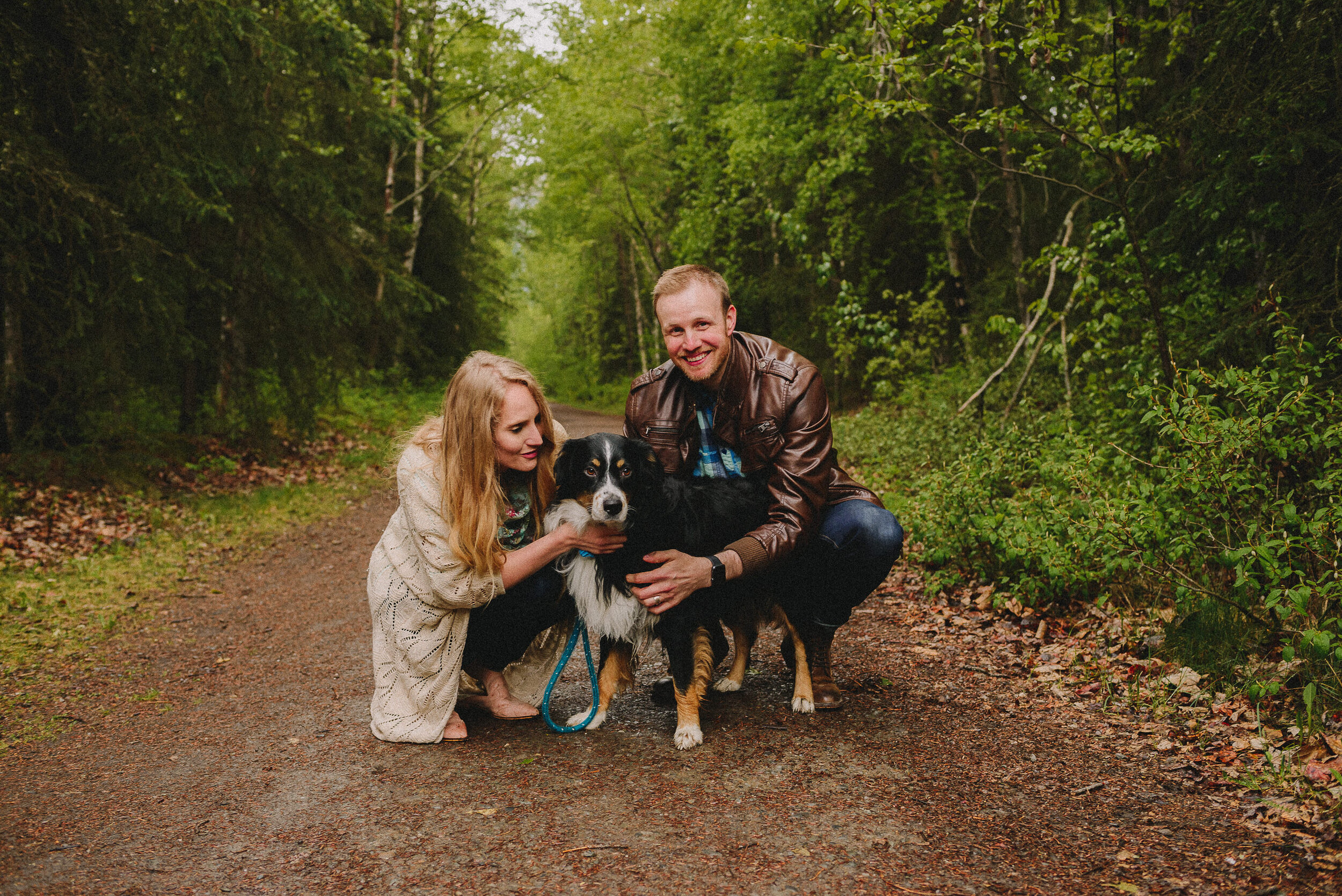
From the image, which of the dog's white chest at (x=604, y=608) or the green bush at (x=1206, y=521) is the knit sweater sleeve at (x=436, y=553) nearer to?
the dog's white chest at (x=604, y=608)

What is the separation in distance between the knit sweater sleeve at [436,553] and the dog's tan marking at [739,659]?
1.18 metres

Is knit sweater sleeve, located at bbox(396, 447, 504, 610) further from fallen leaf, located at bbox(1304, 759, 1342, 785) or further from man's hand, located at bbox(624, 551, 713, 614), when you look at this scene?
fallen leaf, located at bbox(1304, 759, 1342, 785)

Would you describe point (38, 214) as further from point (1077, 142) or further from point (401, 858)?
point (1077, 142)

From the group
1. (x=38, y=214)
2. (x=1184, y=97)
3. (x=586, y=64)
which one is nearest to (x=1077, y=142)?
(x=1184, y=97)

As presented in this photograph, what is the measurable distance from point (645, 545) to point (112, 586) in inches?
195

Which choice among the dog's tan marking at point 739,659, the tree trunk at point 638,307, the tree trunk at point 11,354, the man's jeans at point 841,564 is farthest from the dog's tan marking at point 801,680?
the tree trunk at point 638,307

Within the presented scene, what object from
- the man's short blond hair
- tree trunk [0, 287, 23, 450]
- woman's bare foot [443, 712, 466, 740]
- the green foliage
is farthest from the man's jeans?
tree trunk [0, 287, 23, 450]

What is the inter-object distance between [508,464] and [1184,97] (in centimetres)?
504

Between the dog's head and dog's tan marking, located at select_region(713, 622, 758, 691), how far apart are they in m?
0.96

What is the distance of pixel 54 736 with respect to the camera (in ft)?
11.4

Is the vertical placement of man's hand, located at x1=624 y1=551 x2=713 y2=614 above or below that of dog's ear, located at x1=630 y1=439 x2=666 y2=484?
below

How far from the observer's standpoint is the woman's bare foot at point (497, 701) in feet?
11.6

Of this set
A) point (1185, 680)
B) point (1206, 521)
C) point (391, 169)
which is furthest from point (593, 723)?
point (391, 169)

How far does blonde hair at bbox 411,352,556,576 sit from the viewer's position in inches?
124
